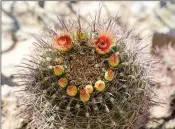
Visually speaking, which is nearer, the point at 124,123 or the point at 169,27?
the point at 124,123

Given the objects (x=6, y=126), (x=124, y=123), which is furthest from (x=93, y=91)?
(x=6, y=126)

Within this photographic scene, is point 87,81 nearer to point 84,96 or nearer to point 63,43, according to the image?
point 84,96

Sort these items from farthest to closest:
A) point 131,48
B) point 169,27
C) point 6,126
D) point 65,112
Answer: point 169,27 → point 6,126 → point 131,48 → point 65,112

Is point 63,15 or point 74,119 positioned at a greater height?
point 63,15

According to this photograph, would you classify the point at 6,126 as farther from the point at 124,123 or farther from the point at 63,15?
the point at 63,15

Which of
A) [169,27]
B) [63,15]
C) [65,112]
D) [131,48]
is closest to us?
[65,112]

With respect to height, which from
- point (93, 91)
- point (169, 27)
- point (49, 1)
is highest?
point (49, 1)
